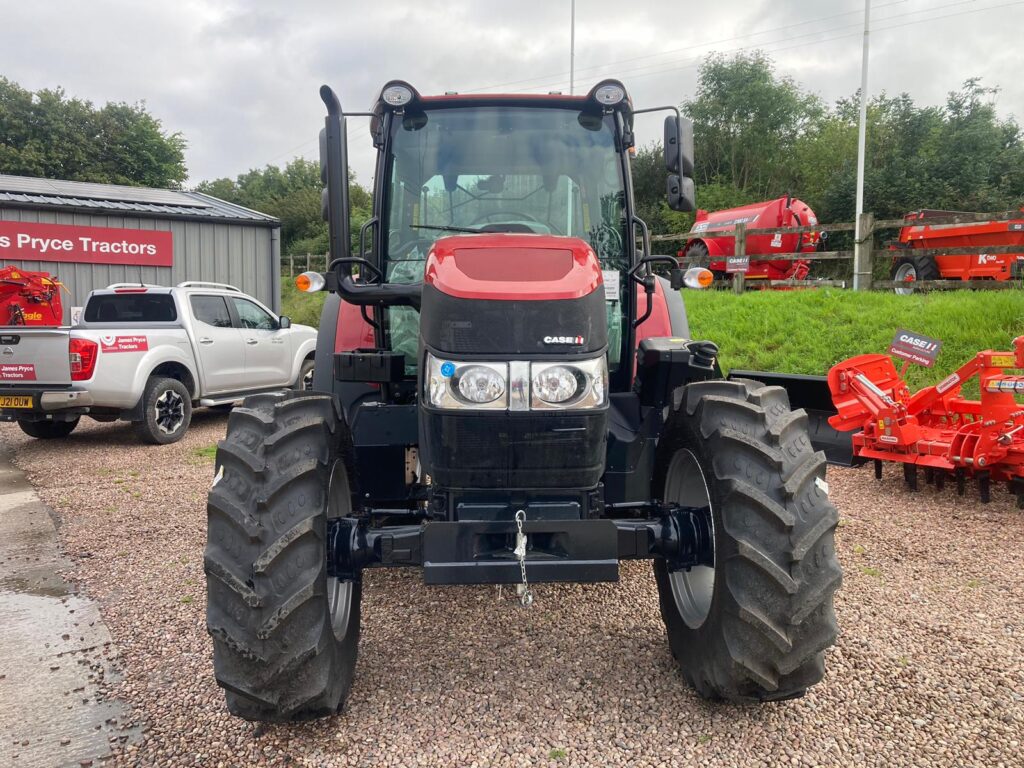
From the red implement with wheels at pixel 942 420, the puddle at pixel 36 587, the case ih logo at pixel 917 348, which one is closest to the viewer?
the puddle at pixel 36 587

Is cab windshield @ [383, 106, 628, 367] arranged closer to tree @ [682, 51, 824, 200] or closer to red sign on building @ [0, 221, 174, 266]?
red sign on building @ [0, 221, 174, 266]

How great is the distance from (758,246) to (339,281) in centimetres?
1464

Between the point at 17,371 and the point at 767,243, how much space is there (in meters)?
13.7

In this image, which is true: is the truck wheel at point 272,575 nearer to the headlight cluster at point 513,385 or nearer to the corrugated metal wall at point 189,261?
the headlight cluster at point 513,385

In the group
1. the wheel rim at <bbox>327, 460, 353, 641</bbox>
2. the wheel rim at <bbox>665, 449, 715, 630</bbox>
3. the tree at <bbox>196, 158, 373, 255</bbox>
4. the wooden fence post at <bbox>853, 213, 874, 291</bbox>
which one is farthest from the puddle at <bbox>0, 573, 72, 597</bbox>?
the tree at <bbox>196, 158, 373, 255</bbox>

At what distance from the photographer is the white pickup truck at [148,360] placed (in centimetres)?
826

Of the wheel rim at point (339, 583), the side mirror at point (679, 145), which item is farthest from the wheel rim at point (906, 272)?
the wheel rim at point (339, 583)

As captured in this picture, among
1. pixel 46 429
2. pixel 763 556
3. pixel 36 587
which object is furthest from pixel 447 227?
pixel 46 429

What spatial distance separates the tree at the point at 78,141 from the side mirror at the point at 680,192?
41800mm

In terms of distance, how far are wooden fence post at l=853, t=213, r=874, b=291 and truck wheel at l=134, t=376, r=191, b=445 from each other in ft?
34.5

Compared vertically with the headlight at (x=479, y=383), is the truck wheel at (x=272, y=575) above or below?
below

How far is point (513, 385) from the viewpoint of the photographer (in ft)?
8.55

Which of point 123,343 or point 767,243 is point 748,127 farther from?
point 123,343

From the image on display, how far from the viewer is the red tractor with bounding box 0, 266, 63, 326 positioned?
39.2 ft
